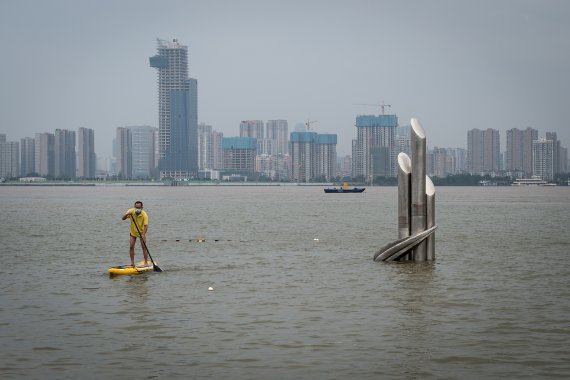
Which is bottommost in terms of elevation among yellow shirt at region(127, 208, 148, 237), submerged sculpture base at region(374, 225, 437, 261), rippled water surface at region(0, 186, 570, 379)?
rippled water surface at region(0, 186, 570, 379)

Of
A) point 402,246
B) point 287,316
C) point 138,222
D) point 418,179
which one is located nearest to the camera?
point 287,316

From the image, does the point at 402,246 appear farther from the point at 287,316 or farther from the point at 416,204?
the point at 287,316

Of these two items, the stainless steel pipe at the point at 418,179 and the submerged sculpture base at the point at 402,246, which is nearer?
the stainless steel pipe at the point at 418,179

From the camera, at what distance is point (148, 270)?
29.3 m

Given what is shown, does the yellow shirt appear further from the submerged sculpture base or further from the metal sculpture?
the submerged sculpture base

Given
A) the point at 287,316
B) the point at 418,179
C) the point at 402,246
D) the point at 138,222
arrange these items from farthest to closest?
the point at 402,246 → the point at 418,179 → the point at 138,222 → the point at 287,316

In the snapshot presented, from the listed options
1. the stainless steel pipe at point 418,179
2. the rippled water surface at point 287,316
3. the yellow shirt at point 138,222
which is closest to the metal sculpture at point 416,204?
the stainless steel pipe at point 418,179

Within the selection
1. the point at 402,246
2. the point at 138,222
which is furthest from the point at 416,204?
the point at 138,222

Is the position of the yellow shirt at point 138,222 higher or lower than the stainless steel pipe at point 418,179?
lower

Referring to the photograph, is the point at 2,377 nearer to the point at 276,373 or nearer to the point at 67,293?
the point at 276,373

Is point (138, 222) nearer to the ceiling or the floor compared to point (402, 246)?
nearer to the ceiling

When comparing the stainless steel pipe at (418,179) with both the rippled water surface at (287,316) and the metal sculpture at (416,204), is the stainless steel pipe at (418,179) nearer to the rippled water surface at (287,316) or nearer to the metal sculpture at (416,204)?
the metal sculpture at (416,204)

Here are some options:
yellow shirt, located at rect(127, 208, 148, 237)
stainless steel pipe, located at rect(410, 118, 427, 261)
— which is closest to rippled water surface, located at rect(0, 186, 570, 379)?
yellow shirt, located at rect(127, 208, 148, 237)

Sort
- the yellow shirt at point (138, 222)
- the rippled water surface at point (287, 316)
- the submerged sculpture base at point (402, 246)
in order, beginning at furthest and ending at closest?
the submerged sculpture base at point (402, 246), the yellow shirt at point (138, 222), the rippled water surface at point (287, 316)
